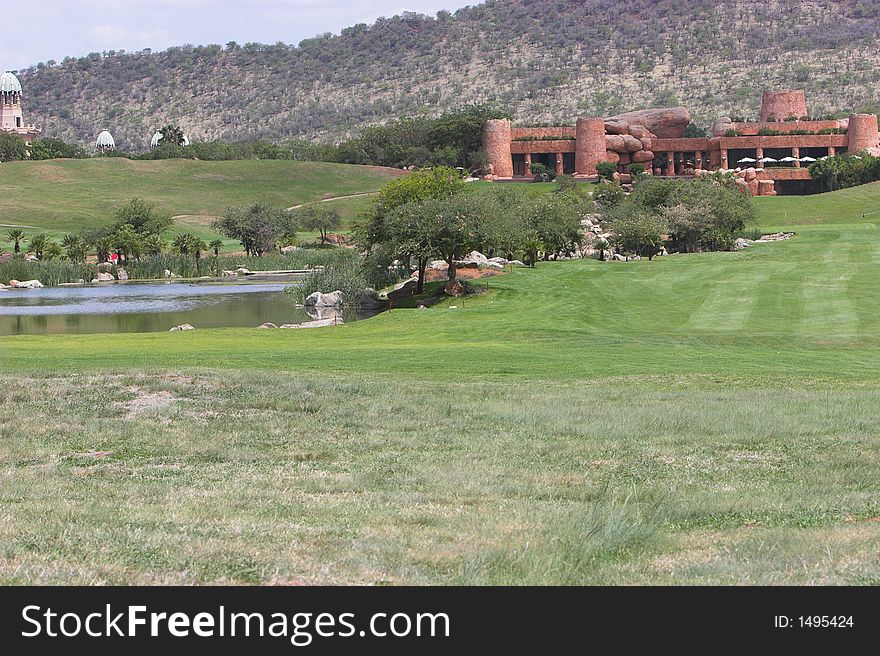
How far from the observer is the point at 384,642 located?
6.01 m

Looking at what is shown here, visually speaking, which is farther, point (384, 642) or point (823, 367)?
point (823, 367)

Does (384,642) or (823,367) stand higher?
(384,642)

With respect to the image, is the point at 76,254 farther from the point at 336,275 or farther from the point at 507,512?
the point at 507,512

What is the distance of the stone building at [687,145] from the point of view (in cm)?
11719

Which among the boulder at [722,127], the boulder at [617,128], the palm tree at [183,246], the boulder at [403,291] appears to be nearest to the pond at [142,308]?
the boulder at [403,291]

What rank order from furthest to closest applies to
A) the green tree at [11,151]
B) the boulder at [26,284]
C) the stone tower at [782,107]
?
the green tree at [11,151] < the stone tower at [782,107] < the boulder at [26,284]

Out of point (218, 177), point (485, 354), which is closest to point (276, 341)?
point (485, 354)

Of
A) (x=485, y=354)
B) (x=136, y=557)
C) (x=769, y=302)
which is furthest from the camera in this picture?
(x=769, y=302)

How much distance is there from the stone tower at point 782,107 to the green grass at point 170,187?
4356 cm

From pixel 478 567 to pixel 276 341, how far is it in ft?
79.6

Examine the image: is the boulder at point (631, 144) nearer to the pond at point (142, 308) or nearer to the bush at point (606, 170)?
the bush at point (606, 170)

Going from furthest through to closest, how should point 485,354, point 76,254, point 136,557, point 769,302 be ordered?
point 76,254
point 769,302
point 485,354
point 136,557

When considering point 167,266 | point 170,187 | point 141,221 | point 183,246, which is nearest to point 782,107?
point 170,187

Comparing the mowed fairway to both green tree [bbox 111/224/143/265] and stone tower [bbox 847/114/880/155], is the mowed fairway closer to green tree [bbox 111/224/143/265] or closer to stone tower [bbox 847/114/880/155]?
green tree [bbox 111/224/143/265]
